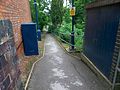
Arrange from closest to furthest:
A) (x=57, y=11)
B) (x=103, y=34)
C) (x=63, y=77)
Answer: (x=103, y=34), (x=63, y=77), (x=57, y=11)

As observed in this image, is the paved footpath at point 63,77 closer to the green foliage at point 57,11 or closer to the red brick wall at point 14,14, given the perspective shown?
the red brick wall at point 14,14

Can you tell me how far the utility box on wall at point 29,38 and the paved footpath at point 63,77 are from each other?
104 centimetres

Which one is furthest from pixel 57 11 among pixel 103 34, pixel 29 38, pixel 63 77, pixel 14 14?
pixel 103 34

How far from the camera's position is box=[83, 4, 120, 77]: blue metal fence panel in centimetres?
438

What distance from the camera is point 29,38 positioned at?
26.0ft

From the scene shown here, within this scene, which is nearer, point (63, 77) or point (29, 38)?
point (63, 77)

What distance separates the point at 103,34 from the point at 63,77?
85.1 inches

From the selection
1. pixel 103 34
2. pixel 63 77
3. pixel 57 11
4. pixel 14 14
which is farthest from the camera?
pixel 57 11

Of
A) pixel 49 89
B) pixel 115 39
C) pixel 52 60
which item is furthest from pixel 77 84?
pixel 52 60

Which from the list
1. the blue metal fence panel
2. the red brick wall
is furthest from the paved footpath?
the red brick wall

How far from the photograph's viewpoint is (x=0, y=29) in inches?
104

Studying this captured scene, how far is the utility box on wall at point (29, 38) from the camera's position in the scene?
7.63 meters

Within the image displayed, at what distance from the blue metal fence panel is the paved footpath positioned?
53cm

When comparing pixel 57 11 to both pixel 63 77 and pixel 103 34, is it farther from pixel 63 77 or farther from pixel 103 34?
pixel 103 34
